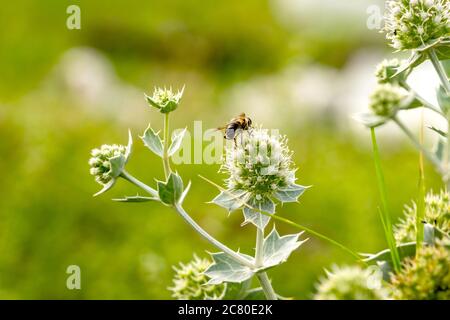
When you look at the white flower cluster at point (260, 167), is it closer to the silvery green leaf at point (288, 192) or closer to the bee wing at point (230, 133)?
the silvery green leaf at point (288, 192)

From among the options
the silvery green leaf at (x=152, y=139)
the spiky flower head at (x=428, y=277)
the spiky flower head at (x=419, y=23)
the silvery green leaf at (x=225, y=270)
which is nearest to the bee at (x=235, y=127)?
the silvery green leaf at (x=152, y=139)

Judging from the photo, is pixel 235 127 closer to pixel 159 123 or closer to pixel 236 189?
pixel 236 189

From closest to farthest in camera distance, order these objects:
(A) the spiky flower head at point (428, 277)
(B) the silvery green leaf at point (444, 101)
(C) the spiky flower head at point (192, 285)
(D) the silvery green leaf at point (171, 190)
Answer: (A) the spiky flower head at point (428, 277)
(B) the silvery green leaf at point (444, 101)
(D) the silvery green leaf at point (171, 190)
(C) the spiky flower head at point (192, 285)

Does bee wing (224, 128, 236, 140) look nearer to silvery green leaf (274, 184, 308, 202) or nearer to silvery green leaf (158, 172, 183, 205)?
silvery green leaf (274, 184, 308, 202)

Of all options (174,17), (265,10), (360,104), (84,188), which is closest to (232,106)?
(360,104)

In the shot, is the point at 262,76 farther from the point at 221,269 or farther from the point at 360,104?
the point at 221,269

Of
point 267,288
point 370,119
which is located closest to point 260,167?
point 267,288
